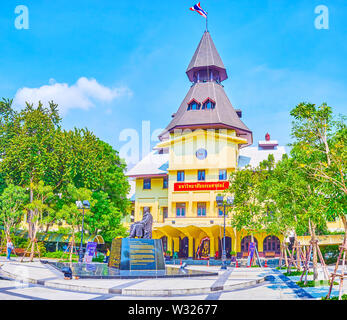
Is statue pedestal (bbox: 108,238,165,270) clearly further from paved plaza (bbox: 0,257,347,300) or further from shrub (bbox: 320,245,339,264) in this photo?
shrub (bbox: 320,245,339,264)

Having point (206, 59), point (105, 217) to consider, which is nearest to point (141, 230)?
point (105, 217)

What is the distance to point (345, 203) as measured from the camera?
1157cm

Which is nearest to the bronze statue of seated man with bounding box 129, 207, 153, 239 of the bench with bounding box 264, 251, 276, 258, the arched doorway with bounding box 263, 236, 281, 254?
the bench with bounding box 264, 251, 276, 258

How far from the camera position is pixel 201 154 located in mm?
44562

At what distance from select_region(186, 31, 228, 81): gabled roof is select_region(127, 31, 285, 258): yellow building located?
Result: 139 millimetres

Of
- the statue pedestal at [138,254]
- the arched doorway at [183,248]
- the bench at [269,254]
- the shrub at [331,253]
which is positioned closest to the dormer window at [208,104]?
the arched doorway at [183,248]

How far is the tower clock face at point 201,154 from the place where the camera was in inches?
1748

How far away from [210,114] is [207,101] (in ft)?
7.22

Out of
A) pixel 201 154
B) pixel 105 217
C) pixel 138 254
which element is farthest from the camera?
pixel 201 154

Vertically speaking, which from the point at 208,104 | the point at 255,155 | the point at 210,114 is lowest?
the point at 255,155

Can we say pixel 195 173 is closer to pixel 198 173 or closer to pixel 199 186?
pixel 198 173

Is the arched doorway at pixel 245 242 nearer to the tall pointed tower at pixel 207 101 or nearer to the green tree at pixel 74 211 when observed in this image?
the tall pointed tower at pixel 207 101

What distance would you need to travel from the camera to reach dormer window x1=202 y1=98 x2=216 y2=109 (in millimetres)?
46513
